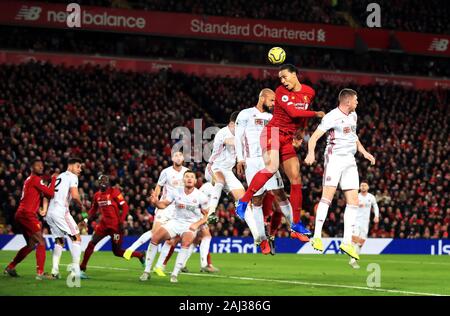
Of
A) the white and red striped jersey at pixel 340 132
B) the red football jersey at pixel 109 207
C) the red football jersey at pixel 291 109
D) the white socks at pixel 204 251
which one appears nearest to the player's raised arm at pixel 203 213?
the white socks at pixel 204 251

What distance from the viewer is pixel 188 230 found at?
17.5 meters

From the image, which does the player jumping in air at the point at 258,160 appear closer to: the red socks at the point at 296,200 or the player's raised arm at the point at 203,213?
the red socks at the point at 296,200

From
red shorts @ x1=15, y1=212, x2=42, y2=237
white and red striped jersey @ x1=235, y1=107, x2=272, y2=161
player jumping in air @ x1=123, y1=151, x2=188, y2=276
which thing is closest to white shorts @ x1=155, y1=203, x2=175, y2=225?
player jumping in air @ x1=123, y1=151, x2=188, y2=276

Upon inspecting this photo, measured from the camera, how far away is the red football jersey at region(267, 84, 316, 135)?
14961 millimetres

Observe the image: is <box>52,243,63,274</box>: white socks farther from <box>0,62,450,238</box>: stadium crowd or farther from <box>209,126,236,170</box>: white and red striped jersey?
<box>0,62,450,238</box>: stadium crowd

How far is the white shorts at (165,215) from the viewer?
18044mm

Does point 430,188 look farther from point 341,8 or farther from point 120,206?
point 120,206

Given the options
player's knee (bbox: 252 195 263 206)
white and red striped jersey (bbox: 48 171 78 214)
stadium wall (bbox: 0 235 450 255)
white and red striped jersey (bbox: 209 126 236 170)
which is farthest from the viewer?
stadium wall (bbox: 0 235 450 255)

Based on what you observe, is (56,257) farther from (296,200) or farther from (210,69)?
(210,69)

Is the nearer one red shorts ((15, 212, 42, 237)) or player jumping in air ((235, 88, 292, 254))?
player jumping in air ((235, 88, 292, 254))

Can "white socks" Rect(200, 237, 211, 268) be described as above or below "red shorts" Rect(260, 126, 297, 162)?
below

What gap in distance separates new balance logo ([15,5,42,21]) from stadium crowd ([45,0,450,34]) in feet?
8.09
